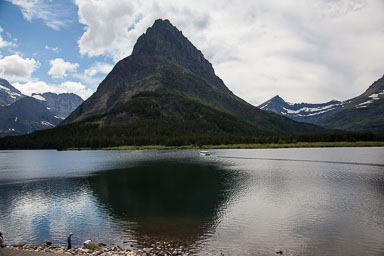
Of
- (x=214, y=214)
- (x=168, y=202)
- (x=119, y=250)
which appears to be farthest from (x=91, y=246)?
(x=168, y=202)

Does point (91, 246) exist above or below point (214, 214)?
above

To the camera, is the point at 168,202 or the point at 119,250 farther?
the point at 168,202

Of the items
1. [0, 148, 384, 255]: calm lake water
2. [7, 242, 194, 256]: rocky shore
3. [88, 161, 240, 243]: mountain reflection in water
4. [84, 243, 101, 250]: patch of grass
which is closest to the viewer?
[7, 242, 194, 256]: rocky shore

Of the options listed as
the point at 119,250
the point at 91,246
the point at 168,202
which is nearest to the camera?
the point at 119,250

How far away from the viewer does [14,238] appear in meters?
44.4

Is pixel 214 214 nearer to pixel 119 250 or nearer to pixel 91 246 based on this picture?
pixel 119 250

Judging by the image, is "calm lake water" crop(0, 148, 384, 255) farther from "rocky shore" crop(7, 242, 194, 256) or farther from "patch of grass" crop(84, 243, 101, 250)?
"patch of grass" crop(84, 243, 101, 250)

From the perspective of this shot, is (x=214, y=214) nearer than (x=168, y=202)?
Yes

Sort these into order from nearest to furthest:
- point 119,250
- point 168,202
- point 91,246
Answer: point 119,250
point 91,246
point 168,202

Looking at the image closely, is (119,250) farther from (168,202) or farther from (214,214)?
(168,202)

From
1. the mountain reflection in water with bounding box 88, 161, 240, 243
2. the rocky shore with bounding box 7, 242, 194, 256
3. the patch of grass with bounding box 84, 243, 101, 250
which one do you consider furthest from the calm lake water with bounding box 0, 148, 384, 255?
the patch of grass with bounding box 84, 243, 101, 250

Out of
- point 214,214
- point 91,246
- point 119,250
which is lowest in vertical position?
point 214,214

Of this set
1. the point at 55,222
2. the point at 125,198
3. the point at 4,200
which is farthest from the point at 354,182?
the point at 4,200

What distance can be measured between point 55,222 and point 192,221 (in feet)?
86.3
